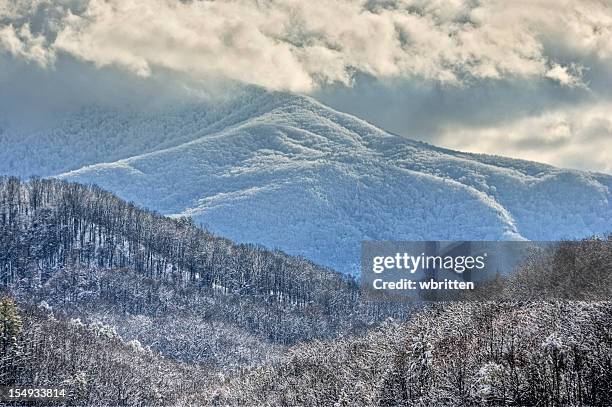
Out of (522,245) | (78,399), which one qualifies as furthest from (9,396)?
(522,245)

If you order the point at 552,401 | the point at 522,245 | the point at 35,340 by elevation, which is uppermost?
the point at 522,245

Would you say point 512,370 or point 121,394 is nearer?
point 512,370

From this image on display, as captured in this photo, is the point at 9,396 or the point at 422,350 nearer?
the point at 422,350

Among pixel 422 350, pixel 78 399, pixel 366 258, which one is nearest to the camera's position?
pixel 422 350

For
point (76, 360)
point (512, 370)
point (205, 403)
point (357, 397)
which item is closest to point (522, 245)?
point (357, 397)

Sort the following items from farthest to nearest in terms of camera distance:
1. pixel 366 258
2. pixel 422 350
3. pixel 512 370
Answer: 1. pixel 366 258
2. pixel 422 350
3. pixel 512 370

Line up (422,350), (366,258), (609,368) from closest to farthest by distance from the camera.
Result: (609,368), (422,350), (366,258)

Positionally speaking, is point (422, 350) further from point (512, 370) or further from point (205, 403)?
point (205, 403)

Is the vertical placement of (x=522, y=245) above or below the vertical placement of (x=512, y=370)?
above

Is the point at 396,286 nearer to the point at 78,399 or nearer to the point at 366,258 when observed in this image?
the point at 366,258
